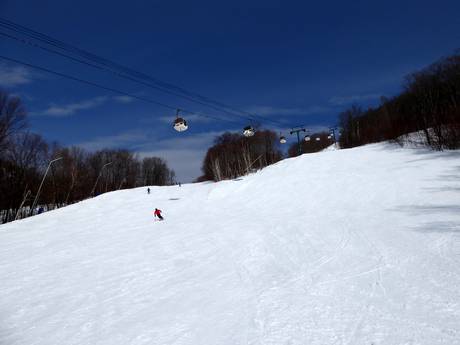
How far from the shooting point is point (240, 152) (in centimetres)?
7881

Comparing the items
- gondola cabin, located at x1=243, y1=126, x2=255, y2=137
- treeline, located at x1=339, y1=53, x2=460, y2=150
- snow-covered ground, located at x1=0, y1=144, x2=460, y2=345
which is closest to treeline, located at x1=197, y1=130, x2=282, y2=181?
treeline, located at x1=339, y1=53, x2=460, y2=150

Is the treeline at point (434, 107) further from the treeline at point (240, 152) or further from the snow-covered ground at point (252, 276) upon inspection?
the treeline at point (240, 152)

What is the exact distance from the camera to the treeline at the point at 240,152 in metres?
77.2

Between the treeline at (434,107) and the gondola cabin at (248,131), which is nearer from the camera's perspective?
the gondola cabin at (248,131)

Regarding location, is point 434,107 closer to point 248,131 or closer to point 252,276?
point 248,131

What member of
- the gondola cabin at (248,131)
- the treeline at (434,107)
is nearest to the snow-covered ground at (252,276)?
the gondola cabin at (248,131)

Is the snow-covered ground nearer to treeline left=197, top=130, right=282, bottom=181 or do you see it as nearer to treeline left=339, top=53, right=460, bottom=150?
treeline left=339, top=53, right=460, bottom=150

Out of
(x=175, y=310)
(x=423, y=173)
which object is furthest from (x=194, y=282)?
(x=423, y=173)

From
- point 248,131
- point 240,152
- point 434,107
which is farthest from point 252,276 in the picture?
point 240,152

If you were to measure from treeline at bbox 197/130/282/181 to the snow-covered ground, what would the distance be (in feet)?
189

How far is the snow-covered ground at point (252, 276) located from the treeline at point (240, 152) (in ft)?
189

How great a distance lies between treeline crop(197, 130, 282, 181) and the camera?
77188 millimetres

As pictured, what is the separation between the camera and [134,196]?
33531 millimetres

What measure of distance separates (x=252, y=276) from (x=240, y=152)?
71.2m
